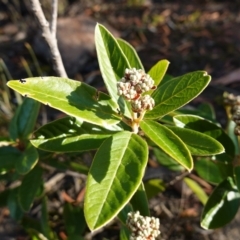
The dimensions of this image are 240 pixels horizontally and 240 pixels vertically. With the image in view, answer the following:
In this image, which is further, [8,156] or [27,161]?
[8,156]

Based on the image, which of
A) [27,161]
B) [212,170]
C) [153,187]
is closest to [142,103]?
[27,161]

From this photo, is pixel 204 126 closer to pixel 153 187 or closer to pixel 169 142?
pixel 169 142

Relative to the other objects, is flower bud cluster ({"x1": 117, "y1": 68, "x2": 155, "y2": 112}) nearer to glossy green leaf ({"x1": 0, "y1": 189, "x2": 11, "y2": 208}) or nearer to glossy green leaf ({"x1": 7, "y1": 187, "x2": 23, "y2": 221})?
glossy green leaf ({"x1": 7, "y1": 187, "x2": 23, "y2": 221})

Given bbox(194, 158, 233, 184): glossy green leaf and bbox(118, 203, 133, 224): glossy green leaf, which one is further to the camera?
bbox(194, 158, 233, 184): glossy green leaf

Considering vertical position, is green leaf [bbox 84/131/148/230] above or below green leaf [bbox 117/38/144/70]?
below

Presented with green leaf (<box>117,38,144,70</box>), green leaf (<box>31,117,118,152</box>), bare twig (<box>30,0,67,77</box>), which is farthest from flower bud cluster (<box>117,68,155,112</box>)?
bare twig (<box>30,0,67,77</box>)

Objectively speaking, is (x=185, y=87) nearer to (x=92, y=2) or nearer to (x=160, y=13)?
(x=160, y=13)

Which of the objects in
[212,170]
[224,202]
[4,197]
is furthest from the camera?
[4,197]

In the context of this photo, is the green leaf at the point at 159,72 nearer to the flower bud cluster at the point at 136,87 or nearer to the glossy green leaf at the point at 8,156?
the flower bud cluster at the point at 136,87
